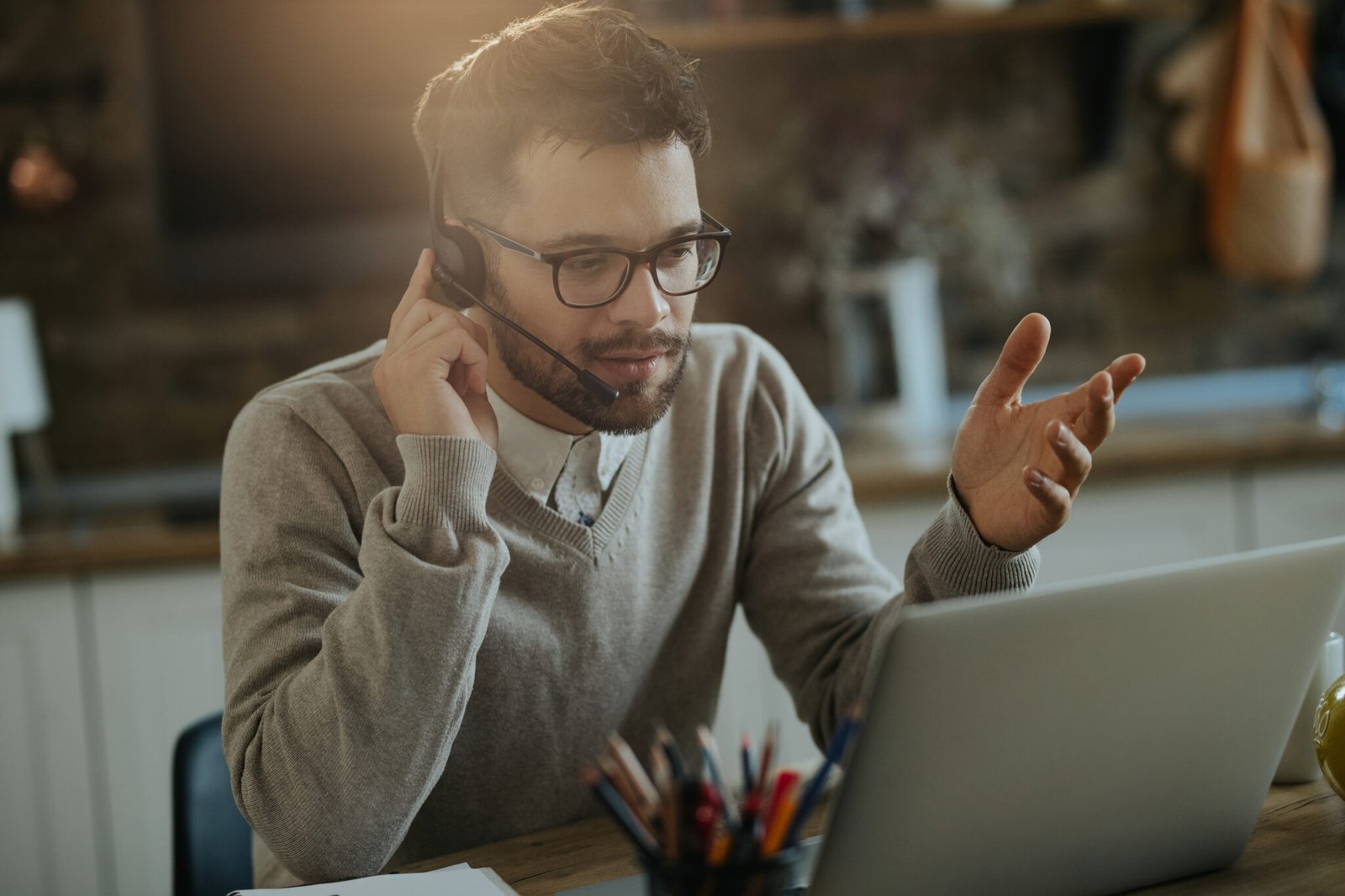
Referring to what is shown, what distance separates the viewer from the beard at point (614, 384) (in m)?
1.21

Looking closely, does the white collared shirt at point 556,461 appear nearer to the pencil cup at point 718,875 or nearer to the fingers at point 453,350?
the fingers at point 453,350

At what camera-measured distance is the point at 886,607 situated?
128 cm

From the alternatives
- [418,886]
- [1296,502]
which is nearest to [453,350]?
[418,886]

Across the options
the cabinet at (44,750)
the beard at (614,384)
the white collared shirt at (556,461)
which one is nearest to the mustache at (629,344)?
the beard at (614,384)

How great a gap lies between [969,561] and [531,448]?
437mm

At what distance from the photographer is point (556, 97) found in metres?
1.19

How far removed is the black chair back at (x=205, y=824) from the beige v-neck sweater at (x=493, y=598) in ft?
0.21

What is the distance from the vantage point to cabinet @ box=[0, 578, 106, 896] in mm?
2039

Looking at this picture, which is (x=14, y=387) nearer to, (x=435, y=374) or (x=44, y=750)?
(x=44, y=750)

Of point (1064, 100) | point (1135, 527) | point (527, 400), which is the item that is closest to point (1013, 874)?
point (527, 400)

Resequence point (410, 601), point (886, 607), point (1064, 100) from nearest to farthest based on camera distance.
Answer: point (410, 601) → point (886, 607) → point (1064, 100)

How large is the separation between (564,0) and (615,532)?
2.78 ft

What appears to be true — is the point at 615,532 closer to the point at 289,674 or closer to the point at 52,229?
the point at 289,674

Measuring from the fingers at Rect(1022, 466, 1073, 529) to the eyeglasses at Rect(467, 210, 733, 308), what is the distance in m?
0.37
